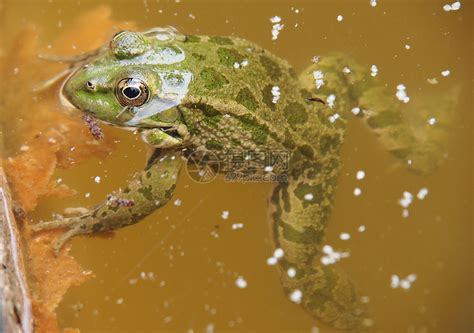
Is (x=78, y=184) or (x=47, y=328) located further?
(x=78, y=184)

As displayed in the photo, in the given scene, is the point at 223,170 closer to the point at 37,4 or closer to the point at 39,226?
the point at 39,226

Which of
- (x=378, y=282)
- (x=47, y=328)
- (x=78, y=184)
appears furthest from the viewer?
(x=378, y=282)

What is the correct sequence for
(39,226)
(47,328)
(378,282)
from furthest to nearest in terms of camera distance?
1. (378,282)
2. (39,226)
3. (47,328)

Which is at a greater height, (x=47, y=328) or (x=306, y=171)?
(x=306, y=171)

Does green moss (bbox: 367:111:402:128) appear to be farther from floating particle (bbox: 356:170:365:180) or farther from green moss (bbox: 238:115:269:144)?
green moss (bbox: 238:115:269:144)

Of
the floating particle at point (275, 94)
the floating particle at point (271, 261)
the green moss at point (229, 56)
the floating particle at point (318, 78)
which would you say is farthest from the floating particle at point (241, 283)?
the green moss at point (229, 56)

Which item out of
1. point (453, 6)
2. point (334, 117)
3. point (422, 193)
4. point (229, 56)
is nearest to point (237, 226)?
point (334, 117)

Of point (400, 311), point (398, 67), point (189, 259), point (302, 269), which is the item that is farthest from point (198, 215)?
point (398, 67)

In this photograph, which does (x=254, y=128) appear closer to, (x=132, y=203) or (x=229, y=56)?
(x=229, y=56)
